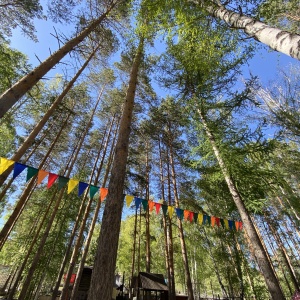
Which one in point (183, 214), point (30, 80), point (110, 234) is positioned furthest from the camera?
point (183, 214)

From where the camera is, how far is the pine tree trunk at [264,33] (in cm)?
216

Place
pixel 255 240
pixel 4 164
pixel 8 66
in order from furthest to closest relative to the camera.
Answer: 1. pixel 8 66
2. pixel 255 240
3. pixel 4 164

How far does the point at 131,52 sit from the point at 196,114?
13.7 feet

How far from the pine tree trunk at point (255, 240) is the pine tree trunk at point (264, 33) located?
365 centimetres

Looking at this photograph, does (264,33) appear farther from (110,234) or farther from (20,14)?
(20,14)

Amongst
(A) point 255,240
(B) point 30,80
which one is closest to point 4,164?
(B) point 30,80

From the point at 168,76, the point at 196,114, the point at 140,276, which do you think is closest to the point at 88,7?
the point at 168,76

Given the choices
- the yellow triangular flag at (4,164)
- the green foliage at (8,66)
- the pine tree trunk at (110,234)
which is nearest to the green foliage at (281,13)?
the pine tree trunk at (110,234)

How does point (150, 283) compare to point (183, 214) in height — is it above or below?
below

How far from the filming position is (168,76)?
8.56 meters

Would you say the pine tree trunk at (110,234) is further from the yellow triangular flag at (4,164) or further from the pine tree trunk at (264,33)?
the pine tree trunk at (264,33)

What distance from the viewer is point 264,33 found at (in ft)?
9.27

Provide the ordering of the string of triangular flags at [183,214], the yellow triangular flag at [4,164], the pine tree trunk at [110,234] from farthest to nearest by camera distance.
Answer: the string of triangular flags at [183,214] < the yellow triangular flag at [4,164] < the pine tree trunk at [110,234]

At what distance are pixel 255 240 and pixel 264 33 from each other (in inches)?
194
